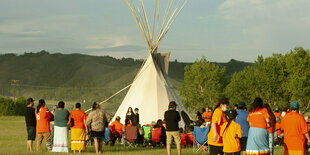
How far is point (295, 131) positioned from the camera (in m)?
8.41

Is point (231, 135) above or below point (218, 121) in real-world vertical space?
below

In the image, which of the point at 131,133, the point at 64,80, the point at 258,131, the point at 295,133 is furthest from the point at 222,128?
the point at 64,80

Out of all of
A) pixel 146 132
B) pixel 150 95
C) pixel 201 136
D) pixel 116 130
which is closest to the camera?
pixel 201 136

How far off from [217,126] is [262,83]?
54.4 meters

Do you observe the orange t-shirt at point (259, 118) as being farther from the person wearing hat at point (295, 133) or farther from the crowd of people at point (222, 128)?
the person wearing hat at point (295, 133)

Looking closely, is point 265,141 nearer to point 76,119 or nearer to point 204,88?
point 76,119

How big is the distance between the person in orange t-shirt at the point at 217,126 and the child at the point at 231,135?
18 centimetres

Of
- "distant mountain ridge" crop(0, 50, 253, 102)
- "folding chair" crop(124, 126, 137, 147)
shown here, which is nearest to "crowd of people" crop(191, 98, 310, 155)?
"folding chair" crop(124, 126, 137, 147)

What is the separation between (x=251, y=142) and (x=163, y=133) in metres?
7.14

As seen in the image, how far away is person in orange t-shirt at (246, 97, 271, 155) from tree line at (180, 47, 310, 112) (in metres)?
48.3

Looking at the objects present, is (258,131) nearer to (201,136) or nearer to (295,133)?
(295,133)

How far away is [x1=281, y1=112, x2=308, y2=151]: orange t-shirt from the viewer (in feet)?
27.5

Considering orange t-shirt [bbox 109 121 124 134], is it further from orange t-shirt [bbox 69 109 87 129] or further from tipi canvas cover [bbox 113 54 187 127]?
tipi canvas cover [bbox 113 54 187 127]

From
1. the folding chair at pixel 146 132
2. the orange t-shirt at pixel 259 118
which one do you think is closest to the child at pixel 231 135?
the orange t-shirt at pixel 259 118
